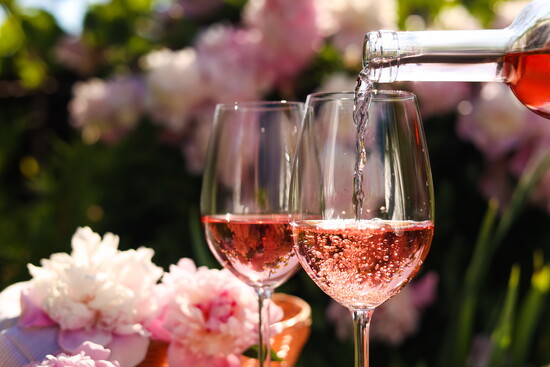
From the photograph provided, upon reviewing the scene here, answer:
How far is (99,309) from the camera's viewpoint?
982 millimetres

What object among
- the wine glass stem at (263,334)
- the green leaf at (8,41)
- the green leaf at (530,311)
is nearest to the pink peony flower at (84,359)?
the wine glass stem at (263,334)

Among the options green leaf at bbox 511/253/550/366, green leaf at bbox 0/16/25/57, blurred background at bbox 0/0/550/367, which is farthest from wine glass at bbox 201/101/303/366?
green leaf at bbox 0/16/25/57

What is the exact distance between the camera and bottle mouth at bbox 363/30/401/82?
0.86 meters

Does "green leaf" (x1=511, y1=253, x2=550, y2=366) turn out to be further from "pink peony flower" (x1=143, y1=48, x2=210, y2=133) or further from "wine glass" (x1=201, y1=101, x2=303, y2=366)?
"pink peony flower" (x1=143, y1=48, x2=210, y2=133)

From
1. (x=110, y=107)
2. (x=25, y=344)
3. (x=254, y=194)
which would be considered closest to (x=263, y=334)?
(x=254, y=194)

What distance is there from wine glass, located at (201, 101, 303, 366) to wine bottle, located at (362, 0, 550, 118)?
10.7 inches

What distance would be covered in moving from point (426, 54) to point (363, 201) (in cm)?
19

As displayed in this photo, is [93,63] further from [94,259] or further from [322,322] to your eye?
[94,259]

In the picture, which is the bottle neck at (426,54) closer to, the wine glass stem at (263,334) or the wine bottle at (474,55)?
the wine bottle at (474,55)

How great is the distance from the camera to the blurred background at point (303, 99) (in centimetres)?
207

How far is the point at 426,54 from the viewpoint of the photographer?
2.81 feet

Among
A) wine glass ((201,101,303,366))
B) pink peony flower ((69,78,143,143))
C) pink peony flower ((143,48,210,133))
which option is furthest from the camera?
pink peony flower ((69,78,143,143))

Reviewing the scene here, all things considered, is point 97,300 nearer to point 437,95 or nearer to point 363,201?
point 363,201

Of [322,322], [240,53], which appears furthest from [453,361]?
[240,53]
